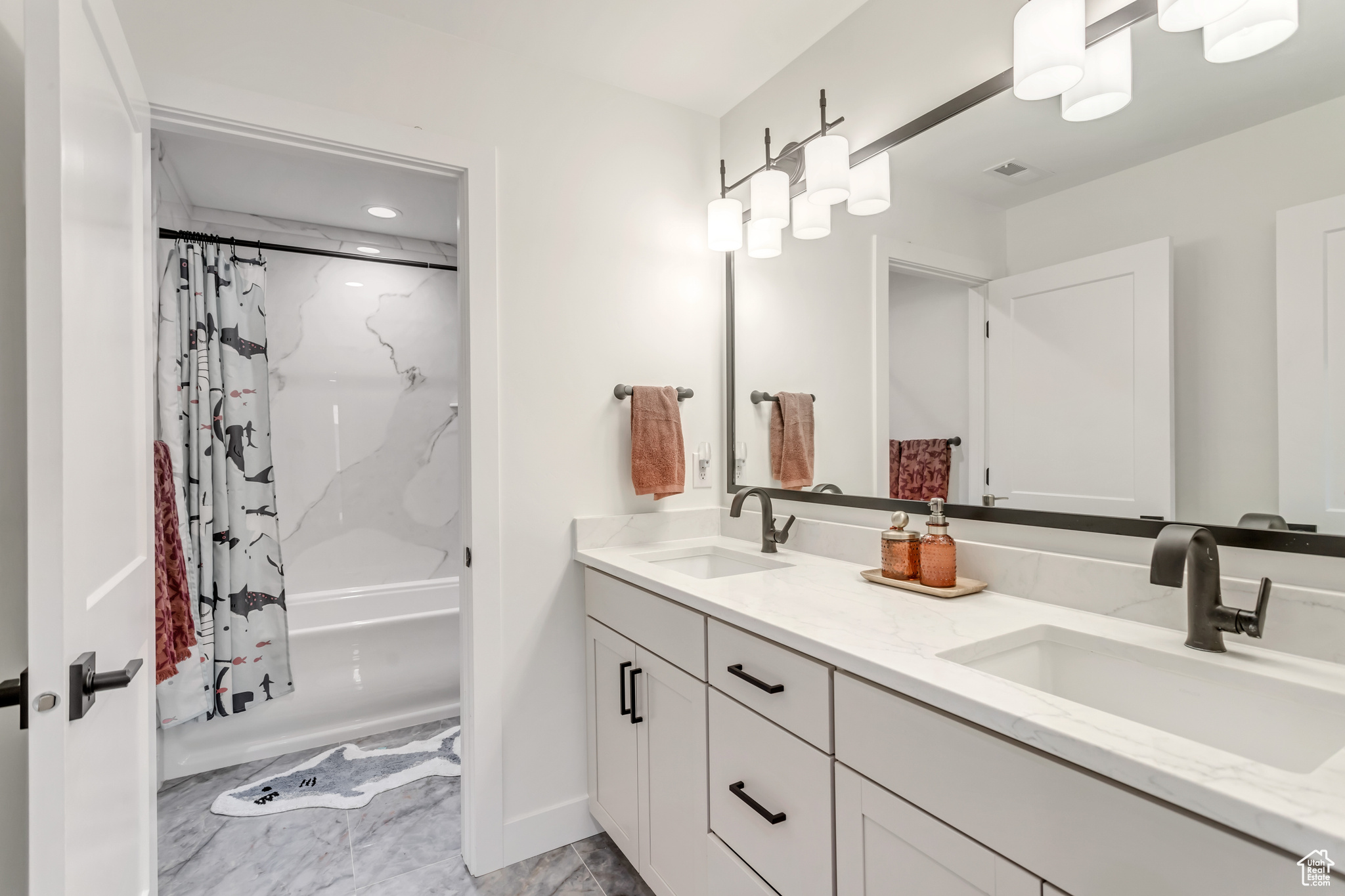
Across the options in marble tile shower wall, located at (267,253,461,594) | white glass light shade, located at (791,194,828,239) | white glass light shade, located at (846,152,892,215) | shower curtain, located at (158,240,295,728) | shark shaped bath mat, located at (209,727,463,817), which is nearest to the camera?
white glass light shade, located at (846,152,892,215)

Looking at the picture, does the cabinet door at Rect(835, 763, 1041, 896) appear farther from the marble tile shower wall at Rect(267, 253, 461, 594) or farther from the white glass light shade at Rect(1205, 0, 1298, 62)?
the marble tile shower wall at Rect(267, 253, 461, 594)

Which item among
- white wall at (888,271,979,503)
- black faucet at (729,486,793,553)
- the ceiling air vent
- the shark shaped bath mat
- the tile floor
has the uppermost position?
the ceiling air vent

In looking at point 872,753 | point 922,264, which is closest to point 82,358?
point 872,753

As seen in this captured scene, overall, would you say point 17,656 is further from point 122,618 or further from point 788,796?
point 788,796

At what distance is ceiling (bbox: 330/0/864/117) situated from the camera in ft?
5.48

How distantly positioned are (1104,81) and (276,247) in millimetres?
2903

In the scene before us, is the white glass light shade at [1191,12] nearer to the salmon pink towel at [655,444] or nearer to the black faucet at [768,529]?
the black faucet at [768,529]

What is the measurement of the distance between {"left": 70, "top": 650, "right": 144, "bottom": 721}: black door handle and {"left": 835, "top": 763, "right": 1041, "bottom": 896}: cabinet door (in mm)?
1043

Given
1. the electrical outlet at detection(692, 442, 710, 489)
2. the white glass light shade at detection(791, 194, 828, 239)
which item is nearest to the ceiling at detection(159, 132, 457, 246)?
the white glass light shade at detection(791, 194, 828, 239)

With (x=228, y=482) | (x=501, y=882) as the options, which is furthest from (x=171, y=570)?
(x=501, y=882)

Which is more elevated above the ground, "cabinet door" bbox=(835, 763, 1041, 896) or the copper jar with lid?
the copper jar with lid

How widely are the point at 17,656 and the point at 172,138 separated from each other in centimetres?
190

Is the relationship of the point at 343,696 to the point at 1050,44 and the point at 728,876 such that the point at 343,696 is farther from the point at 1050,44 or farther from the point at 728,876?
the point at 1050,44

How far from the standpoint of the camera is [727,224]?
6.64ft
